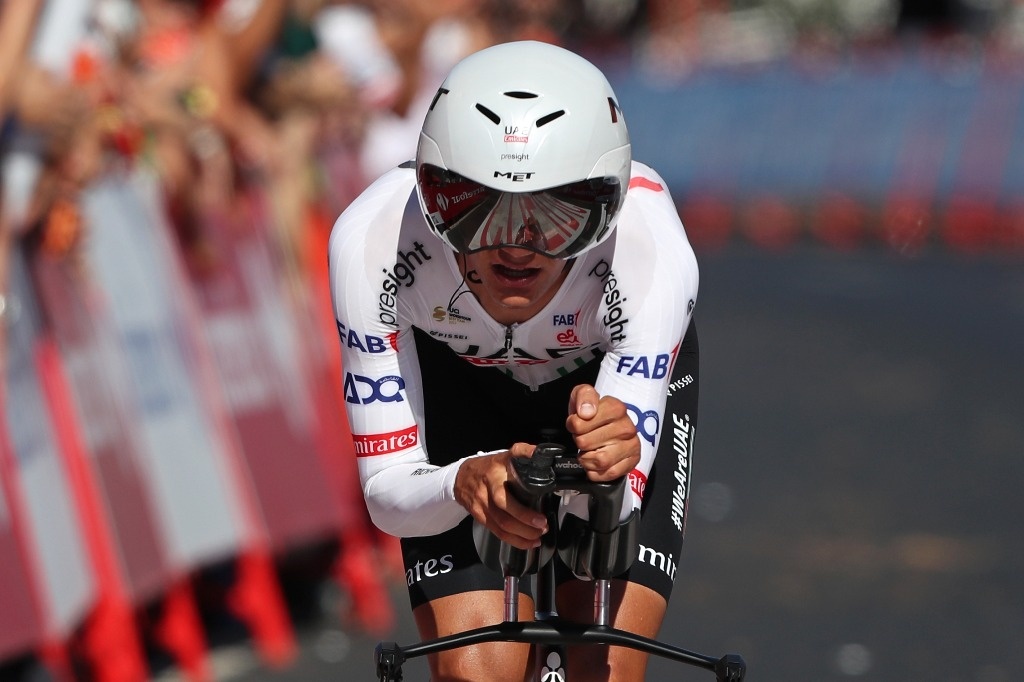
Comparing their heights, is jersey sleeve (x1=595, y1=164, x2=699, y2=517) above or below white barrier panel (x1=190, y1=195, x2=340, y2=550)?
above

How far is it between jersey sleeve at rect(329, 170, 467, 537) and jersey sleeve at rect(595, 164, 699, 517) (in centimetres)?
45

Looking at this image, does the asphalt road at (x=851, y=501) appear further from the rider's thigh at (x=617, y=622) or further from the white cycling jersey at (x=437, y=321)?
the white cycling jersey at (x=437, y=321)

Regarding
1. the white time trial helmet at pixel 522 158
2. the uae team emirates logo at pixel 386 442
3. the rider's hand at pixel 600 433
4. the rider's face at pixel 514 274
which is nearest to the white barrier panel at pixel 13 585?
the uae team emirates logo at pixel 386 442

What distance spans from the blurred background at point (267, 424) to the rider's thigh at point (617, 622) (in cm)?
213

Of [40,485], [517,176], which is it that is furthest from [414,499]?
[40,485]

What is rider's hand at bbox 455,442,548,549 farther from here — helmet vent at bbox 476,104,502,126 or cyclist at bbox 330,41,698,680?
helmet vent at bbox 476,104,502,126

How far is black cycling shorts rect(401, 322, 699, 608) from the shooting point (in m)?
3.94

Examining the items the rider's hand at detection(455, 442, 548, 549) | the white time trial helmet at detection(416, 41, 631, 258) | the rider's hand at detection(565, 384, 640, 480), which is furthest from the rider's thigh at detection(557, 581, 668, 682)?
the white time trial helmet at detection(416, 41, 631, 258)

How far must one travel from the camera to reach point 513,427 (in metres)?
4.18

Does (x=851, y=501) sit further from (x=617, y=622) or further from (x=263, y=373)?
(x=617, y=622)

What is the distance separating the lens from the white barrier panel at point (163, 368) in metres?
6.23

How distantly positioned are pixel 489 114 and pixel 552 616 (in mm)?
1032

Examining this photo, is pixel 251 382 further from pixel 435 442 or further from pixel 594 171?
pixel 594 171

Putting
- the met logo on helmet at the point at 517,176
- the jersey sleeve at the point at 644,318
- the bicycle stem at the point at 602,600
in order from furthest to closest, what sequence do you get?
the jersey sleeve at the point at 644,318, the bicycle stem at the point at 602,600, the met logo on helmet at the point at 517,176
